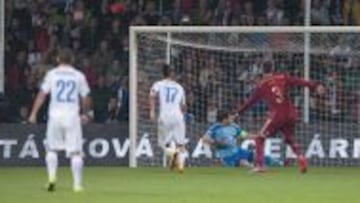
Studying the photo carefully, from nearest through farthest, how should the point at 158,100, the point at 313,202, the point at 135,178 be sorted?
1. the point at 313,202
2. the point at 135,178
3. the point at 158,100

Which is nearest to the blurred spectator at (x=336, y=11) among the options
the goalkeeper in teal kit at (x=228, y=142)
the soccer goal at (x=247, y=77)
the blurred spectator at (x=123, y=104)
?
the soccer goal at (x=247, y=77)

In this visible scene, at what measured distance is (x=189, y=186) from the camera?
19.0 meters

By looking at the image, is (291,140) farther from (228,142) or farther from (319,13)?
(319,13)

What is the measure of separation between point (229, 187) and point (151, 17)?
12199mm

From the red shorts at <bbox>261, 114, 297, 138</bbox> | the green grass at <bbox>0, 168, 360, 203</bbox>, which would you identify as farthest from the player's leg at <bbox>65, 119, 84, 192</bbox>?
the red shorts at <bbox>261, 114, 297, 138</bbox>

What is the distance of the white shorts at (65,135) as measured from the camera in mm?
17516

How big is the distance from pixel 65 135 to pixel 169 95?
6.45 metres

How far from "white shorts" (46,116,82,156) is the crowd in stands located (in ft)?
34.5

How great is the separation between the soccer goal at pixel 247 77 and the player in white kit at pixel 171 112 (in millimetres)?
1684

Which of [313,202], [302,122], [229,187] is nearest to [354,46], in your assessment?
[302,122]

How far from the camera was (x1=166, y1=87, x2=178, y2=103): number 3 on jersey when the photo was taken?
939 inches

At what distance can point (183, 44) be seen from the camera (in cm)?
2667

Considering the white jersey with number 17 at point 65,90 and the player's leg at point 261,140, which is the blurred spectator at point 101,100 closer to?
the player's leg at point 261,140

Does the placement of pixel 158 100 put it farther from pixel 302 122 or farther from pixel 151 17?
pixel 151 17
